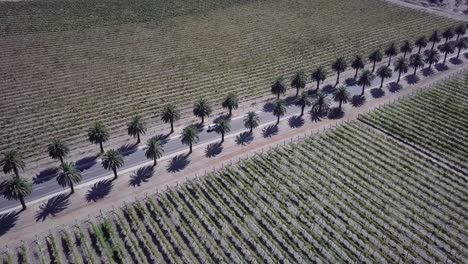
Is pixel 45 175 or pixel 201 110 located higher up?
pixel 201 110

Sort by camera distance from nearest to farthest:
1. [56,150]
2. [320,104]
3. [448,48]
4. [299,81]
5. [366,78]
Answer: [56,150] < [320,104] < [299,81] < [366,78] < [448,48]

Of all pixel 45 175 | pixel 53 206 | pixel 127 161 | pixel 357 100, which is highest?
pixel 45 175

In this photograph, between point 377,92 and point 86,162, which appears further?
point 377,92

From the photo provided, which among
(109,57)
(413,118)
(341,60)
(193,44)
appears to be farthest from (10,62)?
(413,118)

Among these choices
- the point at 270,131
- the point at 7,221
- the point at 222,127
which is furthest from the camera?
the point at 270,131

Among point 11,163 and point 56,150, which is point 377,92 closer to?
point 56,150

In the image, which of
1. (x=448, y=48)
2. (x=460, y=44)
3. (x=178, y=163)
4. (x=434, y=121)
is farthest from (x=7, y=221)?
(x=460, y=44)

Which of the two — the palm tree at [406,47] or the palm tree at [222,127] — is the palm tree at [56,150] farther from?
the palm tree at [406,47]

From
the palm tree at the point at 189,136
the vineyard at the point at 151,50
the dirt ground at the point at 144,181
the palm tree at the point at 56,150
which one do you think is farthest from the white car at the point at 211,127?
the palm tree at the point at 56,150
